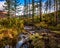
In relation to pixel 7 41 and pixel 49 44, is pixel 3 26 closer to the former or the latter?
pixel 7 41

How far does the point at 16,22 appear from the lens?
6840mm

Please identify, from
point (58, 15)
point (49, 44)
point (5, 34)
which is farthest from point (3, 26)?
point (58, 15)

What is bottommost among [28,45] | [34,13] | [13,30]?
[28,45]

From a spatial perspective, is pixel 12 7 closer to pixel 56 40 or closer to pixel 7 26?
pixel 7 26

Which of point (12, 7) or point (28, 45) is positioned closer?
point (28, 45)

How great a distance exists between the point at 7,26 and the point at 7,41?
1015 millimetres

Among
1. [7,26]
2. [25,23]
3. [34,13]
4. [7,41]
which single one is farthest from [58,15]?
[7,41]

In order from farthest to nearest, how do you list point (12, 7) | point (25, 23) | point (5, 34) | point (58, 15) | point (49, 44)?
point (58, 15) < point (12, 7) < point (25, 23) < point (5, 34) < point (49, 44)

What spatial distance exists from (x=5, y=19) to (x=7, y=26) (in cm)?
45

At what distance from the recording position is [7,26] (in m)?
6.73

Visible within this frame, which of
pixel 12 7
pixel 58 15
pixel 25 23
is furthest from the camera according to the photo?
pixel 58 15

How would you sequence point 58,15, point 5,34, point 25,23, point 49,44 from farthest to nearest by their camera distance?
1. point 58,15
2. point 25,23
3. point 5,34
4. point 49,44

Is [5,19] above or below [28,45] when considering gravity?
above

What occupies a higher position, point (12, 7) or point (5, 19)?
point (12, 7)
